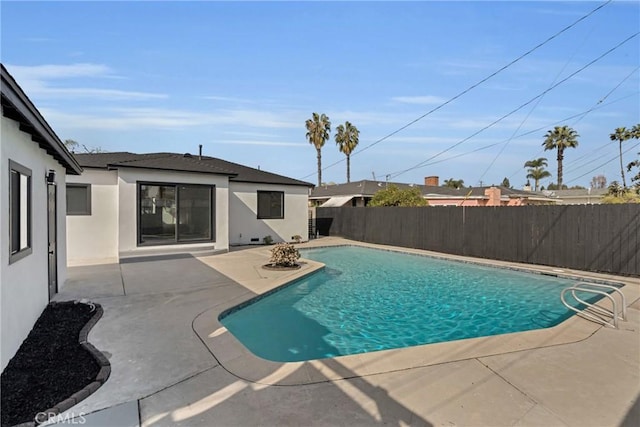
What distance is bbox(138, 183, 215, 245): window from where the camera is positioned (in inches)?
460

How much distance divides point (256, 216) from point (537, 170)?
165 ft

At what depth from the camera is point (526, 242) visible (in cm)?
1172

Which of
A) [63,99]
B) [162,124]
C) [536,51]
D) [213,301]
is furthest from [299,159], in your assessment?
[213,301]

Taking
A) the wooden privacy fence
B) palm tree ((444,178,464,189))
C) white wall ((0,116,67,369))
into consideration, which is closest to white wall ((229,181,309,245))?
the wooden privacy fence

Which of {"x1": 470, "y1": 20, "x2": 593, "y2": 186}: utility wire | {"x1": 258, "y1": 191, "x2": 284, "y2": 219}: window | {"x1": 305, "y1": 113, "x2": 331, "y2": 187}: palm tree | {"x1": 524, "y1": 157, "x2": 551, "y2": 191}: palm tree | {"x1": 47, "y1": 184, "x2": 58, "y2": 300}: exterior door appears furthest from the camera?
{"x1": 524, "y1": 157, "x2": 551, "y2": 191}: palm tree

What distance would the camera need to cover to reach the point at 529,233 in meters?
11.6

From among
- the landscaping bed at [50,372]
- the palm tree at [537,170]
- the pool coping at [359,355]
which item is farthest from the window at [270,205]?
the palm tree at [537,170]

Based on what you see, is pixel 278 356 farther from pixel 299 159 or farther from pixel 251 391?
pixel 299 159

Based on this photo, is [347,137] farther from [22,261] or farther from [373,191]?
[22,261]

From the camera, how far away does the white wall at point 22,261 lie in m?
3.54

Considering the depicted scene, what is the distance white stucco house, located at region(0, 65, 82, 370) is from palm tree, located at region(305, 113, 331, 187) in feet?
100

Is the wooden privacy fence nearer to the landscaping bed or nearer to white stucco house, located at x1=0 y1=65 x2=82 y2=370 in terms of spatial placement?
the landscaping bed

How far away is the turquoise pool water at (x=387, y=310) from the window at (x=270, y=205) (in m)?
6.39

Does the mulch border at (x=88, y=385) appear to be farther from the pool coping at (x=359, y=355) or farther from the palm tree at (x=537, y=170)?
the palm tree at (x=537, y=170)
